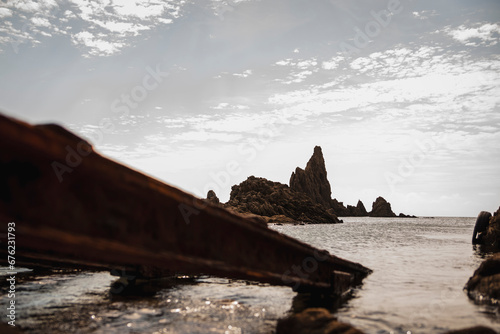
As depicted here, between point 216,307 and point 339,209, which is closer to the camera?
point 216,307

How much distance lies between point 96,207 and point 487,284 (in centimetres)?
571

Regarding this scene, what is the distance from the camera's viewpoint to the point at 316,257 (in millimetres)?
3820

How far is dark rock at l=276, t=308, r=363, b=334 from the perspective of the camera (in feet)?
9.67

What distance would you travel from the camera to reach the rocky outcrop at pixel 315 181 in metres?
152

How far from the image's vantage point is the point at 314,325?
310 cm

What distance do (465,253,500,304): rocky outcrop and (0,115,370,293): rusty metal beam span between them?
4.34 meters

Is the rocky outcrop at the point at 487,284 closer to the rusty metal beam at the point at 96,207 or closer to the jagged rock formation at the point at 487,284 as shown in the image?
the jagged rock formation at the point at 487,284

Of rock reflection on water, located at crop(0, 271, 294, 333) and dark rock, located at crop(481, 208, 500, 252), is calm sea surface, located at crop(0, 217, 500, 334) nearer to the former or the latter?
rock reflection on water, located at crop(0, 271, 294, 333)

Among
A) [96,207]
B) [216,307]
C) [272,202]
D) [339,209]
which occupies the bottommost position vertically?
[339,209]

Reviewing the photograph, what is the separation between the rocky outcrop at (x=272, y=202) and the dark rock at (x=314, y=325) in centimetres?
7974

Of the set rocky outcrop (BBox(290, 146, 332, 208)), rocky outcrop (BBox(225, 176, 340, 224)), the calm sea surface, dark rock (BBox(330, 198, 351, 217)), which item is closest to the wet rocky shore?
rocky outcrop (BBox(225, 176, 340, 224))

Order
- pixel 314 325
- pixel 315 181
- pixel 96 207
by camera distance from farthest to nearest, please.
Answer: pixel 315 181, pixel 314 325, pixel 96 207

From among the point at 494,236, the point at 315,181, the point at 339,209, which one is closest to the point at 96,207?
the point at 494,236

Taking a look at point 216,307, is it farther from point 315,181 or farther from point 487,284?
point 315,181
